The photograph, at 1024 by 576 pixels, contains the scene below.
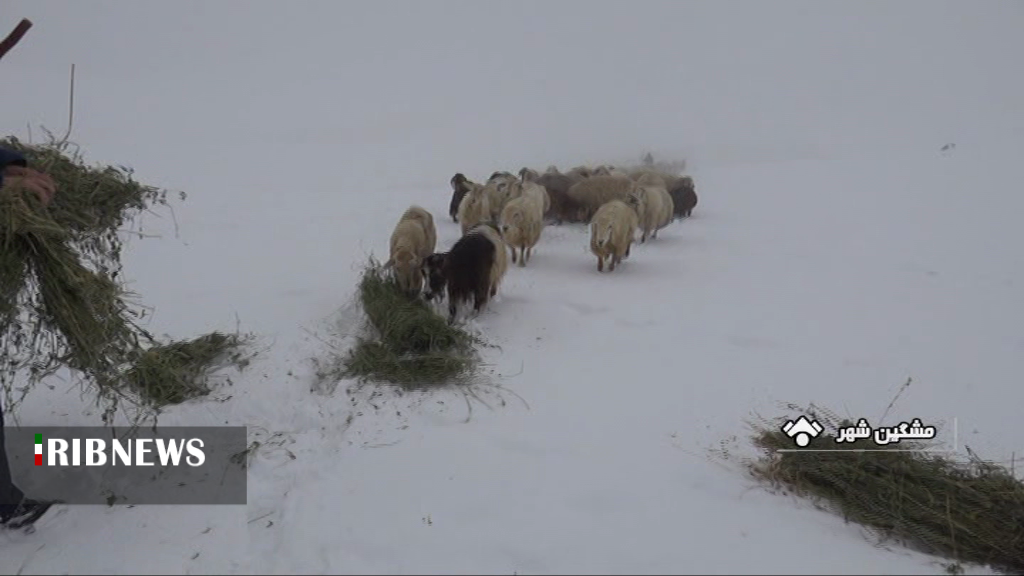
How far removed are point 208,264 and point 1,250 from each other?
435 cm

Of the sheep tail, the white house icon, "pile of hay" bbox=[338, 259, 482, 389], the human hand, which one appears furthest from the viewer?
the sheep tail

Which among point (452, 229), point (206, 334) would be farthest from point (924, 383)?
point (452, 229)

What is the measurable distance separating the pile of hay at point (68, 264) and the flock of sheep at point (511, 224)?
2305 millimetres

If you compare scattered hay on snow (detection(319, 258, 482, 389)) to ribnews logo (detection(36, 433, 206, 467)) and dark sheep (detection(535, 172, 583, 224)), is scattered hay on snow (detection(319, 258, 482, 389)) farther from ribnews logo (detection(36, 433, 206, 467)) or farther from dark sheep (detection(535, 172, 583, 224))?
dark sheep (detection(535, 172, 583, 224))

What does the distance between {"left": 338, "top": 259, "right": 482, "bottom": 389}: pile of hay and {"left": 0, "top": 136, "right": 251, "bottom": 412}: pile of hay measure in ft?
4.75

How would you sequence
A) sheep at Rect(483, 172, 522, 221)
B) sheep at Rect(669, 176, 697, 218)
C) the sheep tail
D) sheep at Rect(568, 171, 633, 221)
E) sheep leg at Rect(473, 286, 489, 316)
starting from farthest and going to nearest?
sheep at Rect(669, 176, 697, 218)
sheep at Rect(568, 171, 633, 221)
sheep at Rect(483, 172, 522, 221)
the sheep tail
sheep leg at Rect(473, 286, 489, 316)

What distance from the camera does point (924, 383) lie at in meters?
4.34

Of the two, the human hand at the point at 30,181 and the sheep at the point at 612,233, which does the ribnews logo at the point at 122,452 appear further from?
the sheep at the point at 612,233

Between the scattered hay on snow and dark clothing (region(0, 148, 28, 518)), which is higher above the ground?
the scattered hay on snow

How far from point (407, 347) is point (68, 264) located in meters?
2.22

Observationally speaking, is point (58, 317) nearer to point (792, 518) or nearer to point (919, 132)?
point (792, 518)

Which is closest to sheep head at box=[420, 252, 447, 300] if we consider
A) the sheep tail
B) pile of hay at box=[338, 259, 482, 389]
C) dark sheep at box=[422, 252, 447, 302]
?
dark sheep at box=[422, 252, 447, 302]

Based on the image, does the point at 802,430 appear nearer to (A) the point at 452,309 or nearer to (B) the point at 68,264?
(A) the point at 452,309

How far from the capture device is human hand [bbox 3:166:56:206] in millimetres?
2527
